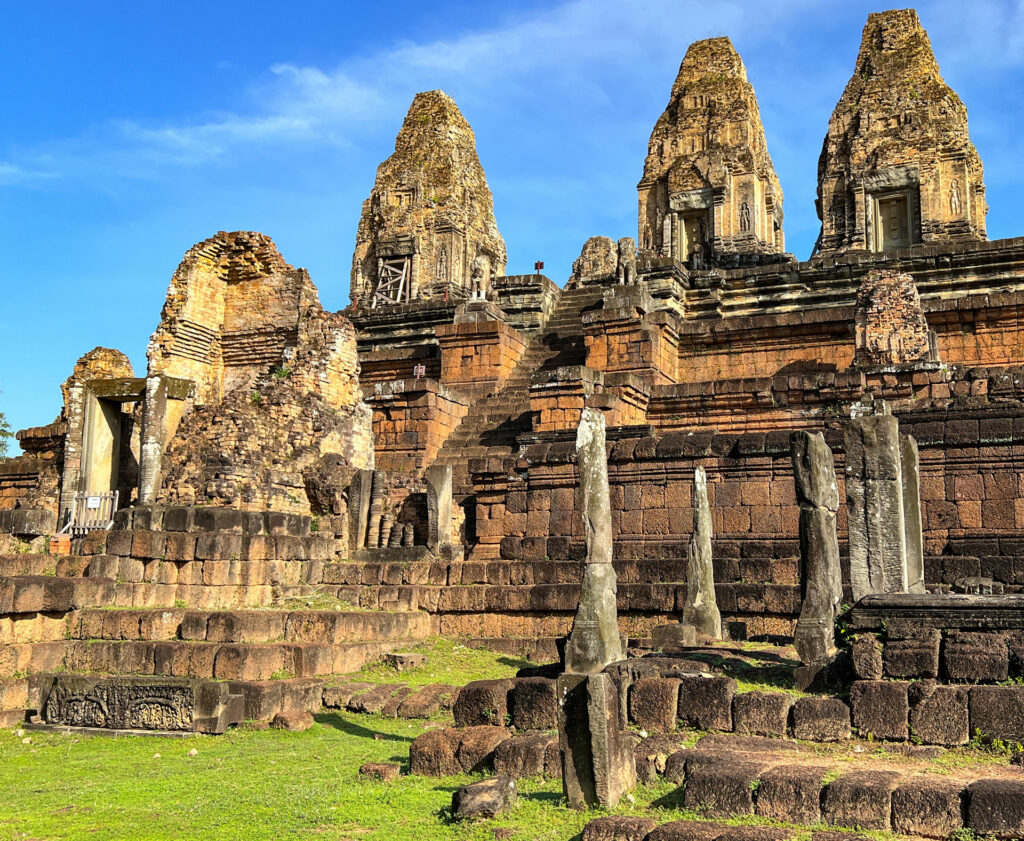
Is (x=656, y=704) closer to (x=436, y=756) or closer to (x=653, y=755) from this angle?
(x=653, y=755)

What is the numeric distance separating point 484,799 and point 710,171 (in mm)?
30218

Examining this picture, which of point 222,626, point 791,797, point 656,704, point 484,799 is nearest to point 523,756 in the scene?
point 484,799

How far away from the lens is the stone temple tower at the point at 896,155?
30.2 metres

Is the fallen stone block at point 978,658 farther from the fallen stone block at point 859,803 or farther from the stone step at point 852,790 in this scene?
the fallen stone block at point 859,803

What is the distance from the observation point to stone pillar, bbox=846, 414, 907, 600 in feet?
33.0

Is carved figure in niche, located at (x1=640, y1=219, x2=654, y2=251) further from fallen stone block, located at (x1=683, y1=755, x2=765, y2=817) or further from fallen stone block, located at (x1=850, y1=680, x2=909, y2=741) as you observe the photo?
fallen stone block, located at (x1=683, y1=755, x2=765, y2=817)

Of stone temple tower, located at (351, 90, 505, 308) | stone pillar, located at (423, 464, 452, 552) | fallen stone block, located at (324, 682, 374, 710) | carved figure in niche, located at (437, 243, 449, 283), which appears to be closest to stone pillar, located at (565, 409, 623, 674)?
fallen stone block, located at (324, 682, 374, 710)

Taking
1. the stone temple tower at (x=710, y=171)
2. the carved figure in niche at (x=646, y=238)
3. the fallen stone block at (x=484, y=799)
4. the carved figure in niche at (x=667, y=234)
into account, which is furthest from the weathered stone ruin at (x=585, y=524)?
the carved figure in niche at (x=646, y=238)

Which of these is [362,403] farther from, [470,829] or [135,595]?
[470,829]

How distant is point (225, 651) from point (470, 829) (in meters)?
5.49

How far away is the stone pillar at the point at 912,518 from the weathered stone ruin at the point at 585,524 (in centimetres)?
3

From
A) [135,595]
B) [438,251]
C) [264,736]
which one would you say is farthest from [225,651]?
[438,251]

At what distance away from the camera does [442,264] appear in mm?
37406

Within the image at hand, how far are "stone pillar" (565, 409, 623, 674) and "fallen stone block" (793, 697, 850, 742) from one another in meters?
1.73
